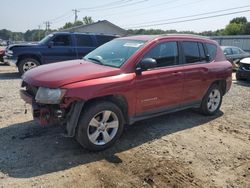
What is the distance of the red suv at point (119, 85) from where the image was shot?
14.0 ft

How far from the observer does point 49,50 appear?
1194cm

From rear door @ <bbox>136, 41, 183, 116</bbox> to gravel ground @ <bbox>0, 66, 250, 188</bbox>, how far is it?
0.55 meters

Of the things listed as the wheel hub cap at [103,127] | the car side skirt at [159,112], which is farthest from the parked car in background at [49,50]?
the wheel hub cap at [103,127]

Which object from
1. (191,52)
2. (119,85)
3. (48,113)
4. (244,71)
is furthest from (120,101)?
(244,71)

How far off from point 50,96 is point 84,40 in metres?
8.84

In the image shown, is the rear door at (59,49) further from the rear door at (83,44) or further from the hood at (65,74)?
the hood at (65,74)

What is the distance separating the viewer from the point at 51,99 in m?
4.18

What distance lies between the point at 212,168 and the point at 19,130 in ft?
11.2

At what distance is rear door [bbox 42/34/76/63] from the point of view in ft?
39.2

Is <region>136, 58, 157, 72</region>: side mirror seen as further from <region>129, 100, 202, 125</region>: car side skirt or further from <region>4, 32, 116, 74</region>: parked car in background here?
<region>4, 32, 116, 74</region>: parked car in background

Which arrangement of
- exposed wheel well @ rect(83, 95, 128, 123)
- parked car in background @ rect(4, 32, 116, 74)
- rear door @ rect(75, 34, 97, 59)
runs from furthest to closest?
rear door @ rect(75, 34, 97, 59) < parked car in background @ rect(4, 32, 116, 74) < exposed wheel well @ rect(83, 95, 128, 123)

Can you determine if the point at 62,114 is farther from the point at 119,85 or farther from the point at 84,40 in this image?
the point at 84,40

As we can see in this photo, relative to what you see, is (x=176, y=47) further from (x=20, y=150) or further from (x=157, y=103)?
(x=20, y=150)

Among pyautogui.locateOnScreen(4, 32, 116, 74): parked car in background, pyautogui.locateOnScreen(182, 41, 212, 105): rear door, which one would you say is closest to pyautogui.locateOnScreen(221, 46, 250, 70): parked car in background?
pyautogui.locateOnScreen(4, 32, 116, 74): parked car in background
